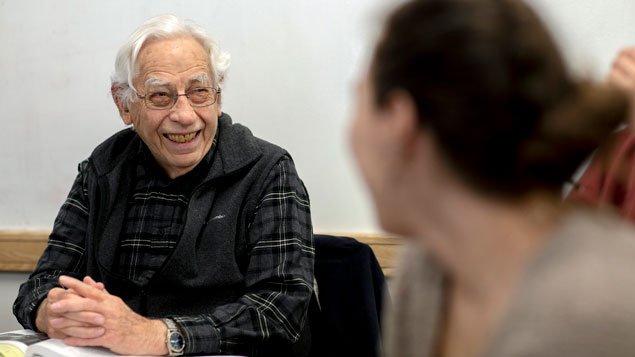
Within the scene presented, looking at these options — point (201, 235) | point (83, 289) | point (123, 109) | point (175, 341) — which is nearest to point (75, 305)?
point (83, 289)

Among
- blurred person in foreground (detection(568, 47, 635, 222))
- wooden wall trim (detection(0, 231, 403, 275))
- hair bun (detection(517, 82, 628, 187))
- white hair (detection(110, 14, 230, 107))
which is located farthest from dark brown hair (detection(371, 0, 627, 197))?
wooden wall trim (detection(0, 231, 403, 275))

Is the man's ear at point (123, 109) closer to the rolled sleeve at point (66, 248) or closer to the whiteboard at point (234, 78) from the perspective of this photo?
the rolled sleeve at point (66, 248)

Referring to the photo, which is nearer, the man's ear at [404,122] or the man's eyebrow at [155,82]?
the man's ear at [404,122]

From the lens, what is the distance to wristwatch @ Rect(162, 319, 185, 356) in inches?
61.6

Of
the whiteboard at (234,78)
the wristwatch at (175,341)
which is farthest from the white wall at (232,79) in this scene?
the wristwatch at (175,341)

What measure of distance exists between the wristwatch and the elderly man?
0.08 m

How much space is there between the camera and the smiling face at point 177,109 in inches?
73.7

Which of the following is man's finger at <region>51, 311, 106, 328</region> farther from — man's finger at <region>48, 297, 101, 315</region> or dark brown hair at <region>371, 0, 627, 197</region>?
dark brown hair at <region>371, 0, 627, 197</region>

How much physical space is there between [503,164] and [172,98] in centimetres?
135

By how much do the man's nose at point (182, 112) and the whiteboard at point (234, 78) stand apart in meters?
0.48

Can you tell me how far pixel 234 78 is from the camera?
235cm

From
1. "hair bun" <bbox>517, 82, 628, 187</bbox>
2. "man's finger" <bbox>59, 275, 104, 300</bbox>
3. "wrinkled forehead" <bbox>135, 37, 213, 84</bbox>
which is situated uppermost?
"wrinkled forehead" <bbox>135, 37, 213, 84</bbox>

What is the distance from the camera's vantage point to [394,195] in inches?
30.5

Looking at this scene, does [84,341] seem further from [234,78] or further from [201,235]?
[234,78]
